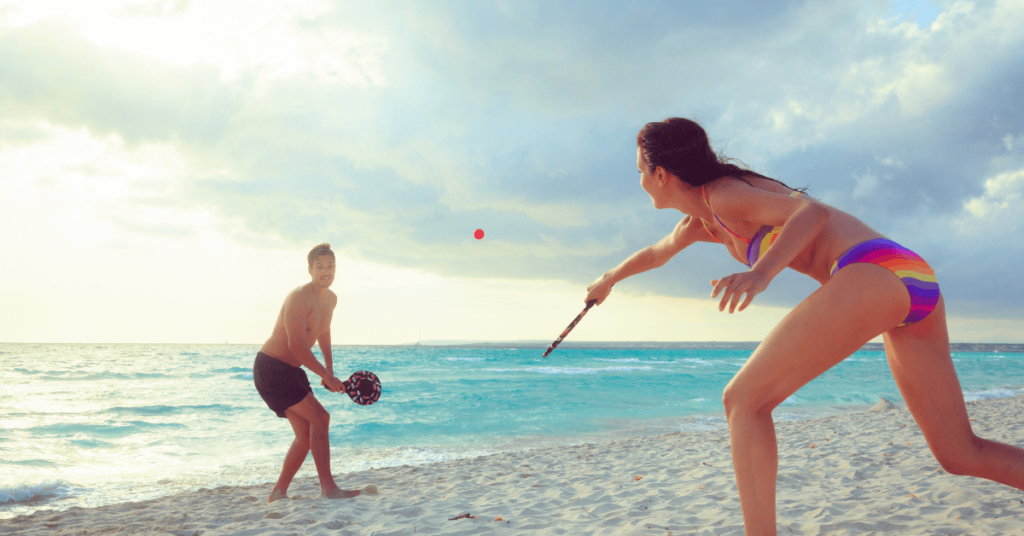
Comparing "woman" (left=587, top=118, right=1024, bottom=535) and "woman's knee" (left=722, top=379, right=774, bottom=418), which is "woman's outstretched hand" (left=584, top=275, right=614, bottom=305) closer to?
"woman" (left=587, top=118, right=1024, bottom=535)

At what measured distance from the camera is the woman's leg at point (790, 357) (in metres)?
1.62

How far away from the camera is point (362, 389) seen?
14.2 ft

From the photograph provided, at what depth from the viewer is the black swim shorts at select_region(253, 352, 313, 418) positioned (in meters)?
4.06

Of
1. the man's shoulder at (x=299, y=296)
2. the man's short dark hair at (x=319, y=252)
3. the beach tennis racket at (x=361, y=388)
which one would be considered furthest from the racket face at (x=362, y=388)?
the man's short dark hair at (x=319, y=252)

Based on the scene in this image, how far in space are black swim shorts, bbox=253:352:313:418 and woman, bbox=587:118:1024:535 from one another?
3.15 metres

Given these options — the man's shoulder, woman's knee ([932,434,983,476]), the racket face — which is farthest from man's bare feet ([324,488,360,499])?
woman's knee ([932,434,983,476])

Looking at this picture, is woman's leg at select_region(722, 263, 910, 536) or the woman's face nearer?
woman's leg at select_region(722, 263, 910, 536)

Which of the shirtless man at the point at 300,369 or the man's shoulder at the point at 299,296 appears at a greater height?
the man's shoulder at the point at 299,296

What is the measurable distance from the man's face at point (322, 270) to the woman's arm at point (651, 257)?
8.24ft

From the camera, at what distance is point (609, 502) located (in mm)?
3873

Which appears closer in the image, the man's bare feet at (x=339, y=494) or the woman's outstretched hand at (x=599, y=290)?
the woman's outstretched hand at (x=599, y=290)

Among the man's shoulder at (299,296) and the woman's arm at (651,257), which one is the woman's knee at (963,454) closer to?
the woman's arm at (651,257)

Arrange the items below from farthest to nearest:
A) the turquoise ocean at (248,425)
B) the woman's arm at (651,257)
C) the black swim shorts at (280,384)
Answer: the turquoise ocean at (248,425), the black swim shorts at (280,384), the woman's arm at (651,257)

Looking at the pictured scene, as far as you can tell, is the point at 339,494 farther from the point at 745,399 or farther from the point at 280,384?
the point at 745,399
